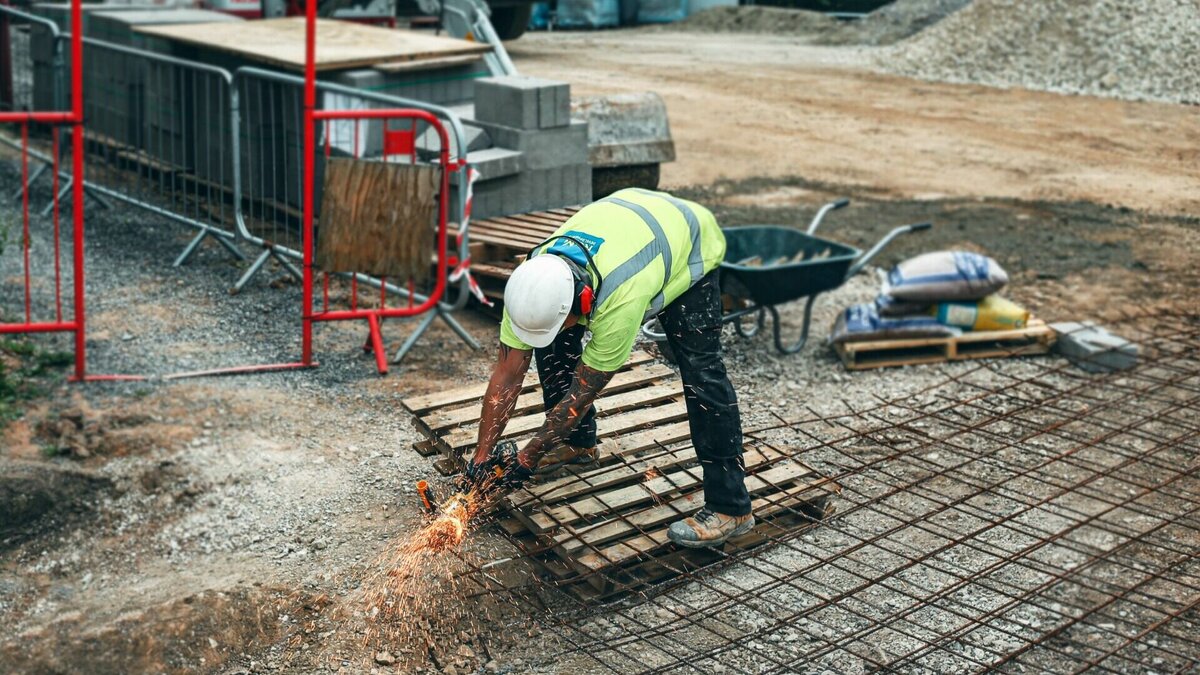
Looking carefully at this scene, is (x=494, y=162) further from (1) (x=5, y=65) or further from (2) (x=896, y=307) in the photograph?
(1) (x=5, y=65)

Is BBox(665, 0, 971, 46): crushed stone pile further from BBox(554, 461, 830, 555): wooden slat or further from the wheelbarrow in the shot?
BBox(554, 461, 830, 555): wooden slat

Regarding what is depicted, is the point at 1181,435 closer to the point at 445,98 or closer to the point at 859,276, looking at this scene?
the point at 859,276

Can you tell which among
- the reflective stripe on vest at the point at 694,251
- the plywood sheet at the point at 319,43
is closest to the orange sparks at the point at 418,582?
the reflective stripe on vest at the point at 694,251

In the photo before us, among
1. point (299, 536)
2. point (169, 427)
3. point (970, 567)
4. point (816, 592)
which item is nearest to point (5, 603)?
point (299, 536)

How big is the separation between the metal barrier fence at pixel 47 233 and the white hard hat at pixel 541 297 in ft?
10.5

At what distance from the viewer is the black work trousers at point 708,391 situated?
5227 millimetres

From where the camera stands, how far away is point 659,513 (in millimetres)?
5438

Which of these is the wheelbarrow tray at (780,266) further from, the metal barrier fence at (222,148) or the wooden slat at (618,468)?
the metal barrier fence at (222,148)

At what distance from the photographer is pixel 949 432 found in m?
6.97

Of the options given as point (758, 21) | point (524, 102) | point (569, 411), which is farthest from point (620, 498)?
point (758, 21)

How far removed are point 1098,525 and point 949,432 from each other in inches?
46.5

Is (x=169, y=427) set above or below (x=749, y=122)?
below

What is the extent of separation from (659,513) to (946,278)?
314cm

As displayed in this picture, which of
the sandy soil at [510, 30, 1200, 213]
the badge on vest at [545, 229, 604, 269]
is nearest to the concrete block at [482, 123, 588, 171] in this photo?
the sandy soil at [510, 30, 1200, 213]
